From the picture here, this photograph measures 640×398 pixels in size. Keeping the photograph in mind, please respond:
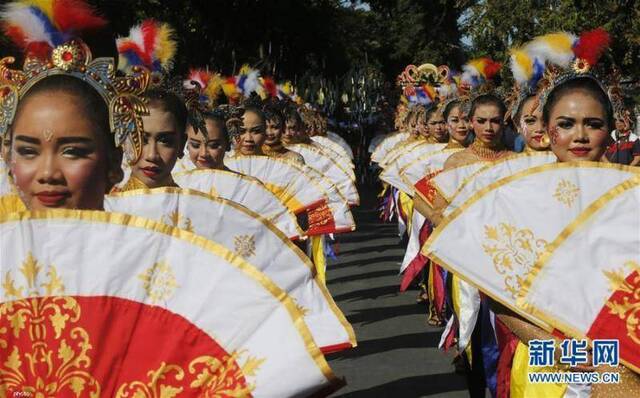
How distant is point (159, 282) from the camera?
248 cm

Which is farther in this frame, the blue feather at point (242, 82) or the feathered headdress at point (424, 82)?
the feathered headdress at point (424, 82)

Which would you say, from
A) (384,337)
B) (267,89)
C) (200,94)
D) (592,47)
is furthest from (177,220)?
(267,89)

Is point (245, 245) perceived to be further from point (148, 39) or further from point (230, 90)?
point (230, 90)

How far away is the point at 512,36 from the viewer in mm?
17312

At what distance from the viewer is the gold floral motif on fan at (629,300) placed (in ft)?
9.84

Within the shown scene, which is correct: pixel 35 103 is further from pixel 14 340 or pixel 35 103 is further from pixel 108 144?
pixel 14 340

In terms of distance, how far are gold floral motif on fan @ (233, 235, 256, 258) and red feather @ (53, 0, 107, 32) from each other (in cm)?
96

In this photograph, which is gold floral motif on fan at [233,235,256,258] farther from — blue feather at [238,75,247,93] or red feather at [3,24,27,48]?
blue feather at [238,75,247,93]

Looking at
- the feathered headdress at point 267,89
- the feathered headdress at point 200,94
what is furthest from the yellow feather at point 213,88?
the feathered headdress at point 267,89

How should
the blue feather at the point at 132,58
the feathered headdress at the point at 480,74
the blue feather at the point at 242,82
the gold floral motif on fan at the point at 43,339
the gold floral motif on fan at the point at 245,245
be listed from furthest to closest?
the blue feather at the point at 242,82 → the feathered headdress at the point at 480,74 → the blue feather at the point at 132,58 → the gold floral motif on fan at the point at 245,245 → the gold floral motif on fan at the point at 43,339

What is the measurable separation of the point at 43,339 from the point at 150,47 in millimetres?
2452

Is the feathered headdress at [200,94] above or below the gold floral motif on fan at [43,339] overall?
above

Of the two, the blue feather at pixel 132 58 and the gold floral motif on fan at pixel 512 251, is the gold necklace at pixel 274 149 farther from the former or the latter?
the gold floral motif on fan at pixel 512 251

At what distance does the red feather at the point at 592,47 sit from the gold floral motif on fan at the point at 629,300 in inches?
76.3
